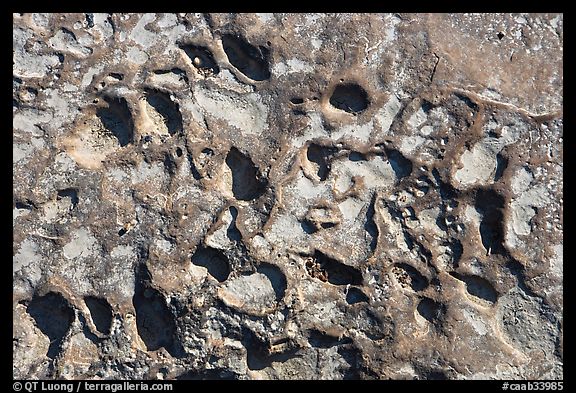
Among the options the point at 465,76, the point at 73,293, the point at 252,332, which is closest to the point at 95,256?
the point at 73,293

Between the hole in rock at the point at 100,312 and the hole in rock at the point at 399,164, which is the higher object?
the hole in rock at the point at 399,164

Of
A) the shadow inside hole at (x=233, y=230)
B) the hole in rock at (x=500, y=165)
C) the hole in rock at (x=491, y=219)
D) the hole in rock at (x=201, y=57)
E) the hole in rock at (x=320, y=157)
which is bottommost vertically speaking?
the shadow inside hole at (x=233, y=230)

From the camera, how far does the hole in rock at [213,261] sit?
2.57 m

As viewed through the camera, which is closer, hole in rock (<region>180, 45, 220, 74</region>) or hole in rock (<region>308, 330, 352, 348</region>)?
hole in rock (<region>308, 330, 352, 348</region>)

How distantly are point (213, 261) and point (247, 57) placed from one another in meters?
0.90

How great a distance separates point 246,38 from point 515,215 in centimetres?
137

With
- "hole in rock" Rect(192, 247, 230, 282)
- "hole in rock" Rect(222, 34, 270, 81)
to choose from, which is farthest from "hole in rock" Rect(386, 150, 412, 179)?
"hole in rock" Rect(192, 247, 230, 282)

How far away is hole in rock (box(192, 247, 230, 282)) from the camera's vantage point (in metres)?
2.57

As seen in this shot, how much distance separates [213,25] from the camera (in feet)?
8.86

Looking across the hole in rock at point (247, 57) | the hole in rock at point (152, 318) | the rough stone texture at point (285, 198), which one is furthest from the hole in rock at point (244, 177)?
the hole in rock at point (152, 318)

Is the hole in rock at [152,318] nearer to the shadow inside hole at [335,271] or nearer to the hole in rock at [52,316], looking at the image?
the hole in rock at [52,316]

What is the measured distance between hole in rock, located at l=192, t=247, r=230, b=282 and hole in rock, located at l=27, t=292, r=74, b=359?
577 millimetres

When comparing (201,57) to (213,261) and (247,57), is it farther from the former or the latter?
(213,261)

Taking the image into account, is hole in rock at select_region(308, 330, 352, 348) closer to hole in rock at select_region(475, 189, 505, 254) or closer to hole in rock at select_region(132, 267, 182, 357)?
hole in rock at select_region(132, 267, 182, 357)
